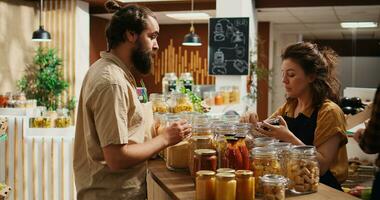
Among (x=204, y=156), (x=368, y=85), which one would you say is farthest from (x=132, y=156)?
(x=368, y=85)

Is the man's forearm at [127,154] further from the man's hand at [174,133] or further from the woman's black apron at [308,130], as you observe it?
the woman's black apron at [308,130]

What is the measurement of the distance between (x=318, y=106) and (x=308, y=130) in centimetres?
13

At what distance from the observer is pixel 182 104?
8.86ft

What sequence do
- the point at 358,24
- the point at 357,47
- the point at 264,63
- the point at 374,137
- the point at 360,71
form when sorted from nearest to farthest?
the point at 374,137 < the point at 358,24 < the point at 264,63 < the point at 360,71 < the point at 357,47

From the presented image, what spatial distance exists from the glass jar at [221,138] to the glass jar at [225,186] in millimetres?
224

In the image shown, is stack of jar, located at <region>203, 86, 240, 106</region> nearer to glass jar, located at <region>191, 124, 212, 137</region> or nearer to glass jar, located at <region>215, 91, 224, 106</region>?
glass jar, located at <region>215, 91, 224, 106</region>

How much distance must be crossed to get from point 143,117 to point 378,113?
3.05 ft

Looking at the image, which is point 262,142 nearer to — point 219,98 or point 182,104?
point 182,104

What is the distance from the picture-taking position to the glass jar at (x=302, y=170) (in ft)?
5.84

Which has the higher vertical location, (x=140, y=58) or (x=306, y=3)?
(x=306, y=3)

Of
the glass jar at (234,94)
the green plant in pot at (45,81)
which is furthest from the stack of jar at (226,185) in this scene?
the green plant in pot at (45,81)

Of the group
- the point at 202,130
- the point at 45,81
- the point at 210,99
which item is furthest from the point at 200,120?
the point at 45,81

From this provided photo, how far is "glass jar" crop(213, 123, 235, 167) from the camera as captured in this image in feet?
6.00

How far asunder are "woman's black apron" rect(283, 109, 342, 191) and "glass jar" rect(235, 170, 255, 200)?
2.42 ft
